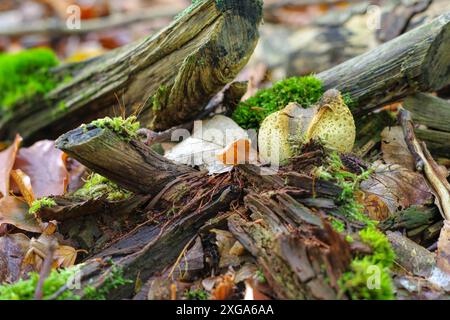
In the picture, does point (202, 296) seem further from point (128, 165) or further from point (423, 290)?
point (423, 290)

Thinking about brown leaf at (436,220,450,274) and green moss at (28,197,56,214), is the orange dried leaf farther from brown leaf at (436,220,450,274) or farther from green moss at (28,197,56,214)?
brown leaf at (436,220,450,274)

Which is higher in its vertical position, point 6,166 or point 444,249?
point 6,166

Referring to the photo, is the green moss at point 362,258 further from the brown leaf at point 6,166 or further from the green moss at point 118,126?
the brown leaf at point 6,166

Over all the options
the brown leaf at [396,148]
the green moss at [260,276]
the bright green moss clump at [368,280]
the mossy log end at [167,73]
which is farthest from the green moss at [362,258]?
the mossy log end at [167,73]

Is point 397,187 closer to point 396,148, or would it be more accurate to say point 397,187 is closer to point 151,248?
point 396,148

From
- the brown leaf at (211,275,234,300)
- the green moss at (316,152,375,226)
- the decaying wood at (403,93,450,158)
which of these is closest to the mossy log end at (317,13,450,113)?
the decaying wood at (403,93,450,158)

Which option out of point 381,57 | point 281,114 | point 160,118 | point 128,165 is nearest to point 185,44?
point 160,118

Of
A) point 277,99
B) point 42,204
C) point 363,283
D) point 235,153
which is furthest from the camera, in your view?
point 277,99

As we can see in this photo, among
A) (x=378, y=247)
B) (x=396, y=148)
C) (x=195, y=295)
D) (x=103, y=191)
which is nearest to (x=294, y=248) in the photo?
(x=378, y=247)
